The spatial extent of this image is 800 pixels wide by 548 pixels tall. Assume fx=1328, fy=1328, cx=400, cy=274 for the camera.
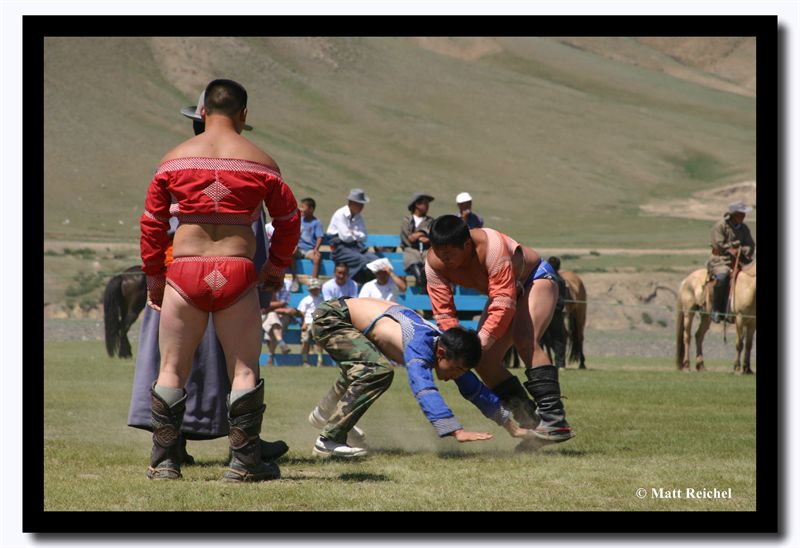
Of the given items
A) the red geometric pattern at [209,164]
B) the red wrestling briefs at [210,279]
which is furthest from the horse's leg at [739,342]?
the red geometric pattern at [209,164]

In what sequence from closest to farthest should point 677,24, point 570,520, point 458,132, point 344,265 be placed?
point 570,520 → point 677,24 → point 344,265 → point 458,132

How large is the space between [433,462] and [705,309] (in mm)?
13407

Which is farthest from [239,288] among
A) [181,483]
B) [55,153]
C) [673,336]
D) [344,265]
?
[55,153]

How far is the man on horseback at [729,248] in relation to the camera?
65.2ft

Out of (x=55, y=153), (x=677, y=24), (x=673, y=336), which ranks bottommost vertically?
(x=673, y=336)

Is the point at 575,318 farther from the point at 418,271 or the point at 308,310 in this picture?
the point at 308,310

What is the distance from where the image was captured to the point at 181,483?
24.4 feet

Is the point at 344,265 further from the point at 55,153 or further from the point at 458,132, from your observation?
the point at 458,132

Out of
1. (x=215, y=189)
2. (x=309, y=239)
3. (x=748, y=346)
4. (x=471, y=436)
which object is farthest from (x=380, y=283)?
(x=215, y=189)

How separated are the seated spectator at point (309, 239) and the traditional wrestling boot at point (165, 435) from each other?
12.3m

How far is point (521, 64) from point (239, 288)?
144 m

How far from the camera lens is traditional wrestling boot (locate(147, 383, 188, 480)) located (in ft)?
24.8

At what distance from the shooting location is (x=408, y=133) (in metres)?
105

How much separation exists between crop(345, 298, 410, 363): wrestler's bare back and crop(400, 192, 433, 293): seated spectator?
996 centimetres
